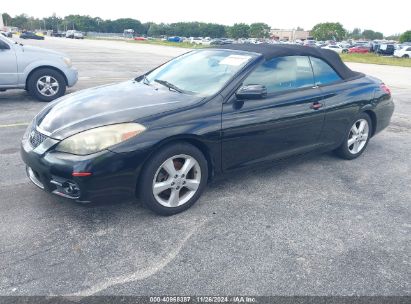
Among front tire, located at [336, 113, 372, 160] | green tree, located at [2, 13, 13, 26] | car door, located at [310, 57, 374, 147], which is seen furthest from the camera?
green tree, located at [2, 13, 13, 26]

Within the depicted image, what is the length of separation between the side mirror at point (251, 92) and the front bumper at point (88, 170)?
113 centimetres

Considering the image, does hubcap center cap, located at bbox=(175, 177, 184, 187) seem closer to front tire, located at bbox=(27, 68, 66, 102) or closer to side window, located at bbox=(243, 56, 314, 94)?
side window, located at bbox=(243, 56, 314, 94)

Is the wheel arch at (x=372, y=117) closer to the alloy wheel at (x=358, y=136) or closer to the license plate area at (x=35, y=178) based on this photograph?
the alloy wheel at (x=358, y=136)

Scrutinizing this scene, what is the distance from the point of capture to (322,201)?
376 cm

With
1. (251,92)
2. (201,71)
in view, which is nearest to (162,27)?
(201,71)

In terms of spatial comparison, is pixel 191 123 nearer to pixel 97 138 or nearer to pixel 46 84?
pixel 97 138

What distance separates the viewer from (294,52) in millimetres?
4172

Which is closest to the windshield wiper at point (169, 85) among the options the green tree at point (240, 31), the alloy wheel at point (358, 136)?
the alloy wheel at point (358, 136)

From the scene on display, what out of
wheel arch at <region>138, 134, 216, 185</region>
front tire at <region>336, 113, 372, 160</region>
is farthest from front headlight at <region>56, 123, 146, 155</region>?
front tire at <region>336, 113, 372, 160</region>

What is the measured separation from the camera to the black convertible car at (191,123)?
2904mm

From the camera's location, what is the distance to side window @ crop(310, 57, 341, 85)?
4.34m

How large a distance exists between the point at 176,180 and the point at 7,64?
5920 millimetres

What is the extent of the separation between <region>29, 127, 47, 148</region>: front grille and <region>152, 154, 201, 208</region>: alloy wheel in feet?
3.37

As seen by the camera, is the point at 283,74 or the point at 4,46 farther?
the point at 4,46
